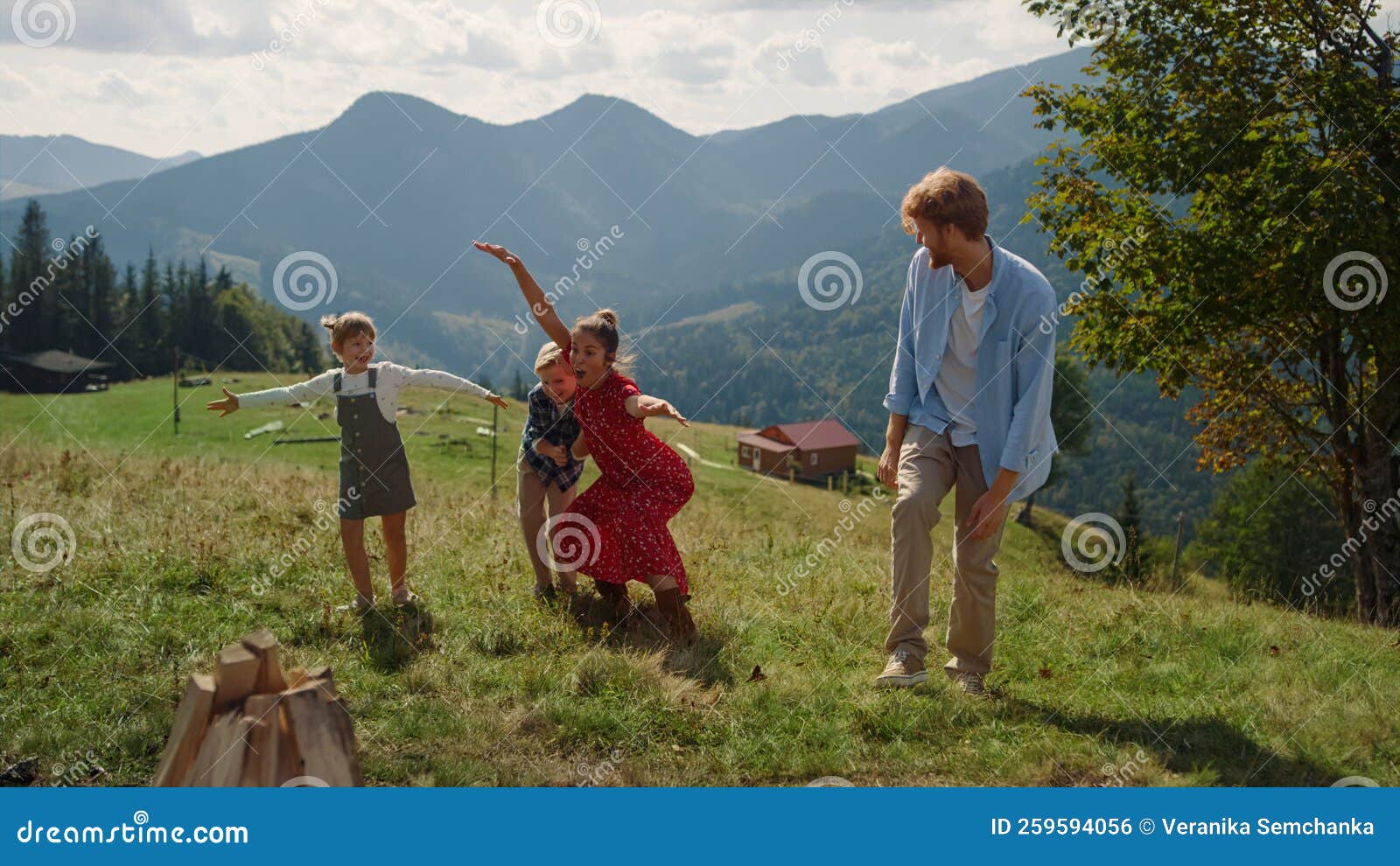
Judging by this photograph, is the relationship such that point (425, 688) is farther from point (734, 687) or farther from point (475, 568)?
point (475, 568)

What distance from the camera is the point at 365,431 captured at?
6973mm

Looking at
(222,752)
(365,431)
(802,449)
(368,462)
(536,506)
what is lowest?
(802,449)

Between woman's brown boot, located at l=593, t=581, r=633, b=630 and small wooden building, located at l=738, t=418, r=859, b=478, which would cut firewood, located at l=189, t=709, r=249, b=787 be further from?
small wooden building, located at l=738, t=418, r=859, b=478

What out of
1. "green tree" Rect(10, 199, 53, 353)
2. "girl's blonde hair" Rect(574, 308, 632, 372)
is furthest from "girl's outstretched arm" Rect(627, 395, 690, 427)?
"green tree" Rect(10, 199, 53, 353)

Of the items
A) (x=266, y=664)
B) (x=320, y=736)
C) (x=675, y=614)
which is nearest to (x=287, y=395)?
(x=675, y=614)

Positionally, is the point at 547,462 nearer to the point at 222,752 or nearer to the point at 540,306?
the point at 540,306

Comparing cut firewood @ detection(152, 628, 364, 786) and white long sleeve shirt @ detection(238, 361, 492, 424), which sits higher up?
white long sleeve shirt @ detection(238, 361, 492, 424)

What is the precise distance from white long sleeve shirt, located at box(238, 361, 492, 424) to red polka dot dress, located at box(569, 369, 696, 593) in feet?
2.64

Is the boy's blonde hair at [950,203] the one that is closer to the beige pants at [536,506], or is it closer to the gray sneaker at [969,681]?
the gray sneaker at [969,681]

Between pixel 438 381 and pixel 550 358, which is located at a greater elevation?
pixel 550 358

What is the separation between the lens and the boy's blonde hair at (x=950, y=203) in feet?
17.4

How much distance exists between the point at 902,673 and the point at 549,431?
305 centimetres

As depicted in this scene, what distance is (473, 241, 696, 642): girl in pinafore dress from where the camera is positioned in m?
6.56

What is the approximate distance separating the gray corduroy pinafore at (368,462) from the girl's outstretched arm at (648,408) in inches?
65.6
